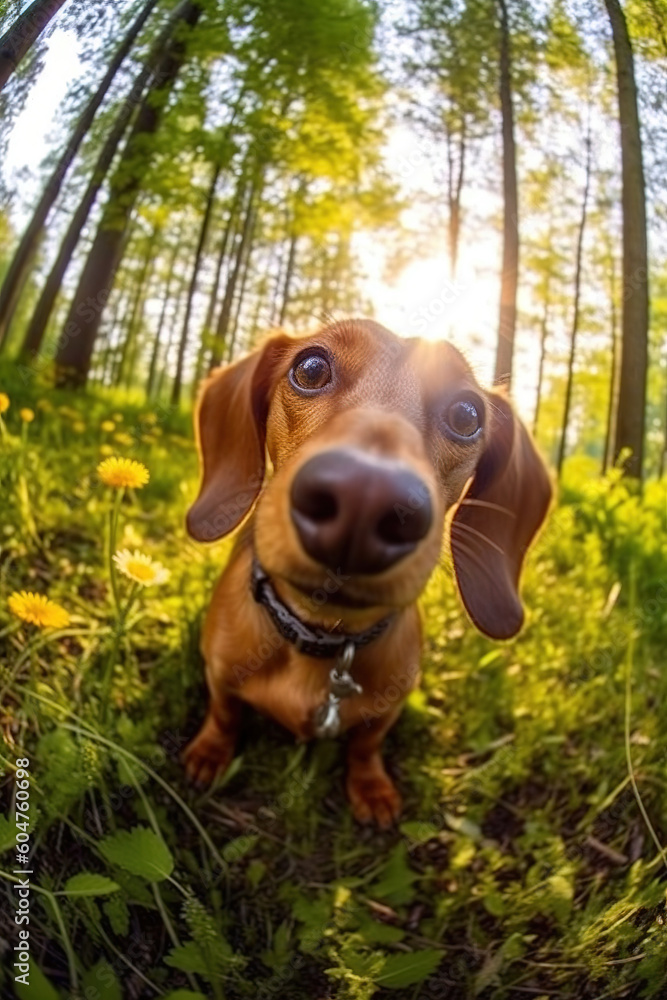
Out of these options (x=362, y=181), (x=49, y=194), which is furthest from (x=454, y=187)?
(x=49, y=194)

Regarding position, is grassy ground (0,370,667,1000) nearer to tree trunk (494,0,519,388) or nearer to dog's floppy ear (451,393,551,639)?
dog's floppy ear (451,393,551,639)

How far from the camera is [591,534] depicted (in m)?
2.63

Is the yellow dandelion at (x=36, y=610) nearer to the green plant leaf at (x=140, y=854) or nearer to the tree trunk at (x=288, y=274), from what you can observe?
the green plant leaf at (x=140, y=854)

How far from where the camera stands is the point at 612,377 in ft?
6.01

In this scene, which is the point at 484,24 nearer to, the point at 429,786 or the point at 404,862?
the point at 404,862

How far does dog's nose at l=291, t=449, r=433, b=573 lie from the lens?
101 centimetres

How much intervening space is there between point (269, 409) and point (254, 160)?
2.60 ft

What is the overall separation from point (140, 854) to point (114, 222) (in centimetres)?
130

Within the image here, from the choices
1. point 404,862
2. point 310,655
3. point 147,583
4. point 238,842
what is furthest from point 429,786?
point 147,583

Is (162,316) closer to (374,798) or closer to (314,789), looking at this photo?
(314,789)

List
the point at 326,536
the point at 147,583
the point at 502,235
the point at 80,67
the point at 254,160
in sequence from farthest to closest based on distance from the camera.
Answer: the point at 147,583 < the point at 254,160 < the point at 502,235 < the point at 80,67 < the point at 326,536

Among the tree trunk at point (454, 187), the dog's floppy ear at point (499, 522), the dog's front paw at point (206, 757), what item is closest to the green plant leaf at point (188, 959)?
the dog's front paw at point (206, 757)

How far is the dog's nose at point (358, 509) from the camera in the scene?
1.01 metres

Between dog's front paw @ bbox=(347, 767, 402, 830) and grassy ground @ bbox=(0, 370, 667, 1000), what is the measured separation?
5 cm
